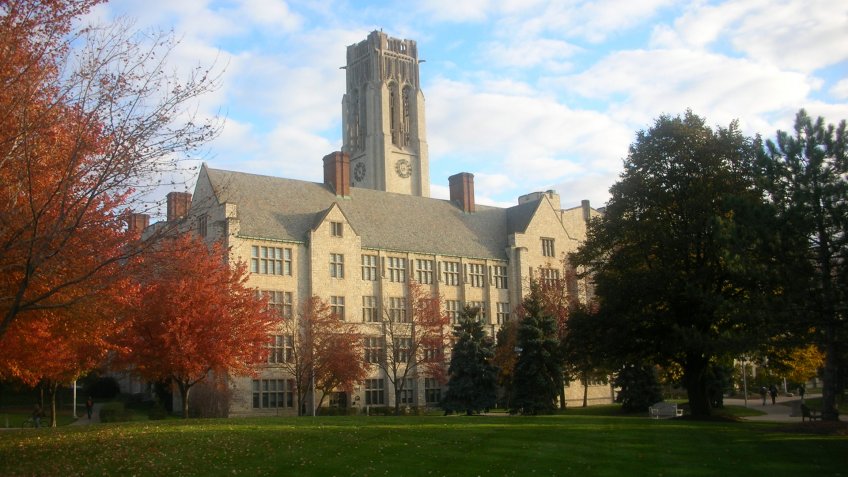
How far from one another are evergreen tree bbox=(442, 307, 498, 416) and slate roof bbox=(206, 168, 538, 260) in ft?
37.1

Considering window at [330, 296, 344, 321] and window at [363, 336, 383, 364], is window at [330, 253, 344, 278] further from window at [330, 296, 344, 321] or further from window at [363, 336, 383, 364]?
window at [363, 336, 383, 364]

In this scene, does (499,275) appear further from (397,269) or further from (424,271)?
(397,269)

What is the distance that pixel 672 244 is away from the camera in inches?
1220

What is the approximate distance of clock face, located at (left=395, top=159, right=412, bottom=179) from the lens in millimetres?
91188

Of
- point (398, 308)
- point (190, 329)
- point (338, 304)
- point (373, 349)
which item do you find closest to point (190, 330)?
point (190, 329)

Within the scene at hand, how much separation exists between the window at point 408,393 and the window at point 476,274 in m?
9.13

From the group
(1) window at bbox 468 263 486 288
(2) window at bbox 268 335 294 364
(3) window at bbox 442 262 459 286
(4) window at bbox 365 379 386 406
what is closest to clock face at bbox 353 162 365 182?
(1) window at bbox 468 263 486 288

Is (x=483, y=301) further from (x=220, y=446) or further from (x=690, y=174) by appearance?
(x=220, y=446)

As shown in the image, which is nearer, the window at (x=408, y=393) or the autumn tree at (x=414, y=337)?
the autumn tree at (x=414, y=337)

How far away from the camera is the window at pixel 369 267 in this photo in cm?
5473

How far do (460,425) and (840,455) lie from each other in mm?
10439

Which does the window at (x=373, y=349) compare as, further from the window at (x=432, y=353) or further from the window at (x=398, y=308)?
the window at (x=432, y=353)

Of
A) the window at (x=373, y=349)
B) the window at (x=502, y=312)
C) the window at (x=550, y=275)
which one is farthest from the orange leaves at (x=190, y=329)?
the window at (x=550, y=275)

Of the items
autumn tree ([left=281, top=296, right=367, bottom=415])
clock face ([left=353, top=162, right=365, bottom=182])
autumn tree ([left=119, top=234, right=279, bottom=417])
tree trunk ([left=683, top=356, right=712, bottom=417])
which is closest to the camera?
tree trunk ([left=683, top=356, right=712, bottom=417])
